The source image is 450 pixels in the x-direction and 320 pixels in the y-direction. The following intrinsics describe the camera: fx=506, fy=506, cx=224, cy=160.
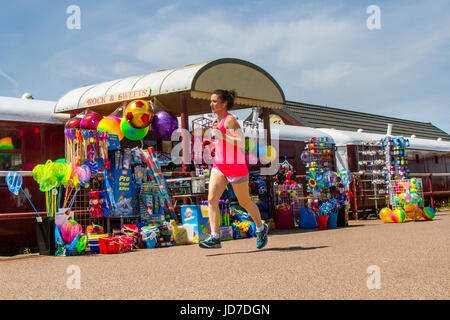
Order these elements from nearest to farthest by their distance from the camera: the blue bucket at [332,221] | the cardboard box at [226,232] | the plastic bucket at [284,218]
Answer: the cardboard box at [226,232], the plastic bucket at [284,218], the blue bucket at [332,221]

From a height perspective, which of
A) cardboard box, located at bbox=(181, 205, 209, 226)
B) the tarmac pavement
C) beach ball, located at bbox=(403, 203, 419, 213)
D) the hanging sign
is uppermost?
the hanging sign

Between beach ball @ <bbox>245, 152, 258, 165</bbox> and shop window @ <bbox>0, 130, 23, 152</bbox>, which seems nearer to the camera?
shop window @ <bbox>0, 130, 23, 152</bbox>

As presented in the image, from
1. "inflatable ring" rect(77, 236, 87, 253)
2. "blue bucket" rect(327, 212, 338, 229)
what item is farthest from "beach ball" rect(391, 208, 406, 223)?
"inflatable ring" rect(77, 236, 87, 253)

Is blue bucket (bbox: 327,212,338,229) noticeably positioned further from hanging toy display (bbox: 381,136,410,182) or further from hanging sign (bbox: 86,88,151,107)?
hanging sign (bbox: 86,88,151,107)

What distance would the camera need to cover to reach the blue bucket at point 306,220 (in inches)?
418

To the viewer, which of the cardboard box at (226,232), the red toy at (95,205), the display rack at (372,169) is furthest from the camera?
the display rack at (372,169)

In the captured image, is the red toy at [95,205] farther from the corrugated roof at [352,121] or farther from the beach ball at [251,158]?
the corrugated roof at [352,121]

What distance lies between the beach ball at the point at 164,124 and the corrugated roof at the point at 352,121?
12618mm

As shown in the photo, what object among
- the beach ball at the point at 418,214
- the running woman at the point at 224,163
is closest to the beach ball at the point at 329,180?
the beach ball at the point at 418,214

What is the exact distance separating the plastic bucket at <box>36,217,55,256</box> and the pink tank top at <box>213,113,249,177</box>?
2.45 meters

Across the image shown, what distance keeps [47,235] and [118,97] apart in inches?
132

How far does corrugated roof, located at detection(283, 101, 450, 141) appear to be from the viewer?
2229 centimetres
